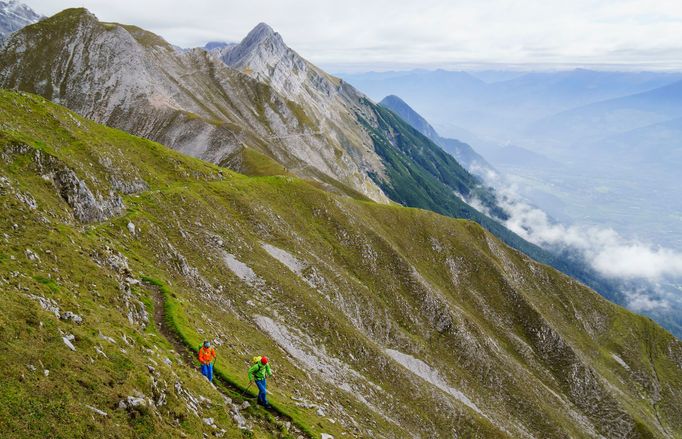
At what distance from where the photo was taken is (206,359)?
24906mm

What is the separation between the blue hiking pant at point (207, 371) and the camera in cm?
2523

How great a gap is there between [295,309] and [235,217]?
1899cm

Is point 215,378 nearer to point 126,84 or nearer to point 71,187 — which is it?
point 71,187

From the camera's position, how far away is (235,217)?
62.6 metres

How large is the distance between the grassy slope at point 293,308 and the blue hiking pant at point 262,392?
1503 mm

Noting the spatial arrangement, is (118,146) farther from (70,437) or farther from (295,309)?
(70,437)

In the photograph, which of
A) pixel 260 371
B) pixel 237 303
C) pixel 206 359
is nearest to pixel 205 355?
pixel 206 359

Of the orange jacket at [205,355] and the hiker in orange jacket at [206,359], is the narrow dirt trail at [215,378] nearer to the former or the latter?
the hiker in orange jacket at [206,359]

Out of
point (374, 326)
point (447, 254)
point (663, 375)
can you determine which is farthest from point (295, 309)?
point (663, 375)

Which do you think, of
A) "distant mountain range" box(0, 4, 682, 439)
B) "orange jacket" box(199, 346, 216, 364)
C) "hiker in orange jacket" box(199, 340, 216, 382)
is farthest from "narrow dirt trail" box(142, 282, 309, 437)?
"orange jacket" box(199, 346, 216, 364)

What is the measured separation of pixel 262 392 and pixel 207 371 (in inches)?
142

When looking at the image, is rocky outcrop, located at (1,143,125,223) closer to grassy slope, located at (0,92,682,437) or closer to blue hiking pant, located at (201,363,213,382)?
grassy slope, located at (0,92,682,437)

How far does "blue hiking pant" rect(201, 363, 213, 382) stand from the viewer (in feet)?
82.8

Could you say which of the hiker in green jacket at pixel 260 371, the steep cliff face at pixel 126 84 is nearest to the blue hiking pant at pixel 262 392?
the hiker in green jacket at pixel 260 371
